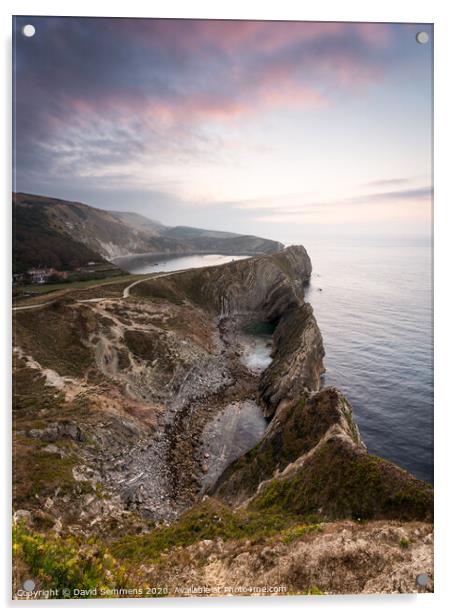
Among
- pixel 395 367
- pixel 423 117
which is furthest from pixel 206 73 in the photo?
pixel 395 367

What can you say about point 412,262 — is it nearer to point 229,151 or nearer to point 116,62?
point 229,151

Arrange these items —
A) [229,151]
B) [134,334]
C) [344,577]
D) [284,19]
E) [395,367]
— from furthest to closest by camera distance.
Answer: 1. [134,334]
2. [395,367]
3. [229,151]
4. [284,19]
5. [344,577]

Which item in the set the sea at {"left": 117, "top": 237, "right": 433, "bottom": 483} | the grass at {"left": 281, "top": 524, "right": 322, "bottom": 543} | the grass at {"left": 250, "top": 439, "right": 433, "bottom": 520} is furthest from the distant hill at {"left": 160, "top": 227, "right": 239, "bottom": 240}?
the grass at {"left": 281, "top": 524, "right": 322, "bottom": 543}

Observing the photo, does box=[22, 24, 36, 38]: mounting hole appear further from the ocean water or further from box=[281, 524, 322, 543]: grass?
box=[281, 524, 322, 543]: grass

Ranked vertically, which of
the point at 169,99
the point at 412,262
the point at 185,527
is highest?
the point at 169,99

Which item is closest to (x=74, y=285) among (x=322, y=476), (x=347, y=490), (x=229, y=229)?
(x=229, y=229)
